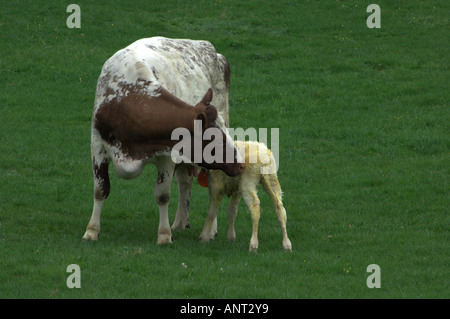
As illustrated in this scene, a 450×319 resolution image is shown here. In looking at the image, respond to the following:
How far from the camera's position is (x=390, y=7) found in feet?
98.1

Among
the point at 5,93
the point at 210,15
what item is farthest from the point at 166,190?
the point at 210,15

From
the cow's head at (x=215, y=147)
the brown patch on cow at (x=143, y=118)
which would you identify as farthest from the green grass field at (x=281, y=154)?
the brown patch on cow at (x=143, y=118)

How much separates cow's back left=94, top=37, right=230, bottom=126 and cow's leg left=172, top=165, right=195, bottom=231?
51.0 inches

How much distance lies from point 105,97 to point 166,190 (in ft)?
5.67

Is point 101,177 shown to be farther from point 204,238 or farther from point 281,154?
point 281,154

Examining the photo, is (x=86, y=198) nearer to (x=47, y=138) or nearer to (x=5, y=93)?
(x=47, y=138)

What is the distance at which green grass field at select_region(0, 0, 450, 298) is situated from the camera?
10.8m

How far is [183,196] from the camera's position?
14141 millimetres

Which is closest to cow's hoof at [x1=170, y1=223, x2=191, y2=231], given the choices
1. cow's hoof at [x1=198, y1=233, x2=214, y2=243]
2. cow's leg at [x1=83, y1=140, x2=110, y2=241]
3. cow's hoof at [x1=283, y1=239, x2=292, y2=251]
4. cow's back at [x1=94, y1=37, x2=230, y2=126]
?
cow's hoof at [x1=198, y1=233, x2=214, y2=243]

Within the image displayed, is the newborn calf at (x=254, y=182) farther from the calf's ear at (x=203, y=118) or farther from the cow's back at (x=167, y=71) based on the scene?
the cow's back at (x=167, y=71)

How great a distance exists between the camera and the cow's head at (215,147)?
1196cm

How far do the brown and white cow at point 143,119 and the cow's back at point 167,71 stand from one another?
0.05ft

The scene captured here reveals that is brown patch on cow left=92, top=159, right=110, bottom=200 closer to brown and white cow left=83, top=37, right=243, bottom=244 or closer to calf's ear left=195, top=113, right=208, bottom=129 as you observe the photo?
brown and white cow left=83, top=37, right=243, bottom=244

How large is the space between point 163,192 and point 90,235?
1314 mm
